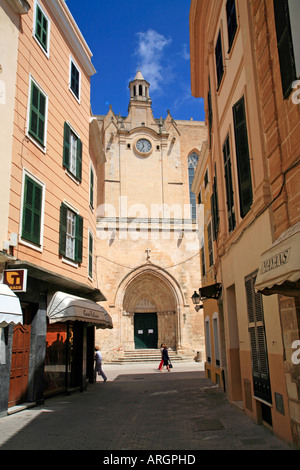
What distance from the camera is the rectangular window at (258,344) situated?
7.03 meters

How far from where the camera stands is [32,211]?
33.6ft

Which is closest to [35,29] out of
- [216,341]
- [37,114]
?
[37,114]

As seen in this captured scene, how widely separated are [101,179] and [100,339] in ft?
46.4

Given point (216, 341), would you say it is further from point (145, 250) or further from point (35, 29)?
point (145, 250)

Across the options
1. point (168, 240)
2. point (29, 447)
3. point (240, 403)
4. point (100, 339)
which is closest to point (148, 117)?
point (168, 240)

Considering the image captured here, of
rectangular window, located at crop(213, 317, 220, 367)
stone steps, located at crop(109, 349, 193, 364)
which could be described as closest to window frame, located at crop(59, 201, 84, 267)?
rectangular window, located at crop(213, 317, 220, 367)

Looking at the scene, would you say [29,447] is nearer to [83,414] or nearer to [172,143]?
[83,414]

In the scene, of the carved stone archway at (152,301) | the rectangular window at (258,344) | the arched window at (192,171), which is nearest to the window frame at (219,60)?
the rectangular window at (258,344)

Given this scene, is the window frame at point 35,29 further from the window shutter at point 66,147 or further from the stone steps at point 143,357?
the stone steps at point 143,357

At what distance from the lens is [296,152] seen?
18.2ft

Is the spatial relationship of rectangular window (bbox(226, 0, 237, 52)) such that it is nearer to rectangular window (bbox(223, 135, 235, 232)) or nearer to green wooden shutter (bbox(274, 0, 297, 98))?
rectangular window (bbox(223, 135, 235, 232))

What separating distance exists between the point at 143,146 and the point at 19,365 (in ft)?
92.5

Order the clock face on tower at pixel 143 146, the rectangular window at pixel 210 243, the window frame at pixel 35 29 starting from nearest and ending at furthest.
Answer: the window frame at pixel 35 29 < the rectangular window at pixel 210 243 < the clock face on tower at pixel 143 146

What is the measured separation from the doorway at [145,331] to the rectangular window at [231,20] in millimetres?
23256
